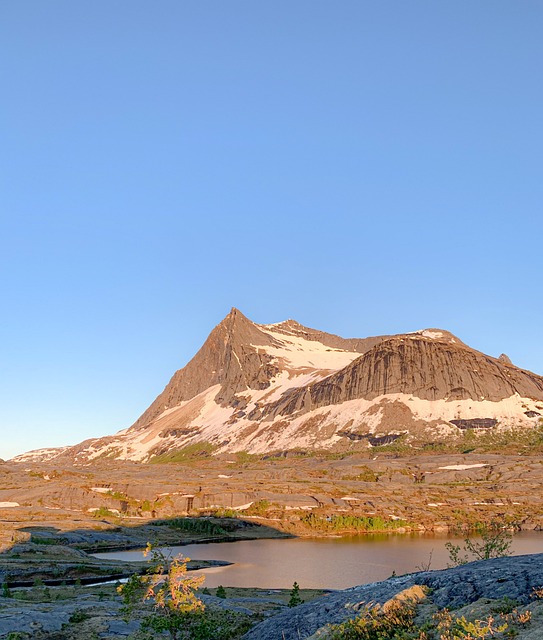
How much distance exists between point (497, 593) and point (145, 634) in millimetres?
13061

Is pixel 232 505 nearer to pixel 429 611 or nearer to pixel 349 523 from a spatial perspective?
pixel 349 523

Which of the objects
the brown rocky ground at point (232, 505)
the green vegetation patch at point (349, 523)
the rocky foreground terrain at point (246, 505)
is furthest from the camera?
the green vegetation patch at point (349, 523)

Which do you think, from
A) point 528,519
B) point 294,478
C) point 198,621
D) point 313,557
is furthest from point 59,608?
point 294,478

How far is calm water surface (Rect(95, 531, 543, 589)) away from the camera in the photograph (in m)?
55.8

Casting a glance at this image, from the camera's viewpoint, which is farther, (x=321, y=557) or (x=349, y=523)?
(x=349, y=523)

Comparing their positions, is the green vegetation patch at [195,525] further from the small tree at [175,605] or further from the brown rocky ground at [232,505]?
the small tree at [175,605]

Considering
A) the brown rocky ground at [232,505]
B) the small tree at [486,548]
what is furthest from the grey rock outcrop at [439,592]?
the brown rocky ground at [232,505]

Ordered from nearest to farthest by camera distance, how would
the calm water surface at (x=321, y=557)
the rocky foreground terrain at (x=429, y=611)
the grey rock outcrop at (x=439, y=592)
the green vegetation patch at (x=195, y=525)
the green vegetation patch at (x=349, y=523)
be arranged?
1. the rocky foreground terrain at (x=429, y=611)
2. the grey rock outcrop at (x=439, y=592)
3. the calm water surface at (x=321, y=557)
4. the green vegetation patch at (x=195, y=525)
5. the green vegetation patch at (x=349, y=523)

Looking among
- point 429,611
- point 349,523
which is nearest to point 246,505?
point 349,523

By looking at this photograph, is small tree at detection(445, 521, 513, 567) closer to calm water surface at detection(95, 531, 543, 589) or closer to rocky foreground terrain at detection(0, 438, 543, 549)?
calm water surface at detection(95, 531, 543, 589)

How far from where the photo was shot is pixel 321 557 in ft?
233

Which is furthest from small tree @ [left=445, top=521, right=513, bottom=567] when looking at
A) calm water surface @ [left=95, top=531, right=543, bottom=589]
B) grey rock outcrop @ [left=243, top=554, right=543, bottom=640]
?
grey rock outcrop @ [left=243, top=554, right=543, bottom=640]

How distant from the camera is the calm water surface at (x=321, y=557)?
55.8 m

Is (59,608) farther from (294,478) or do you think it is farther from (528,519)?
(294,478)
